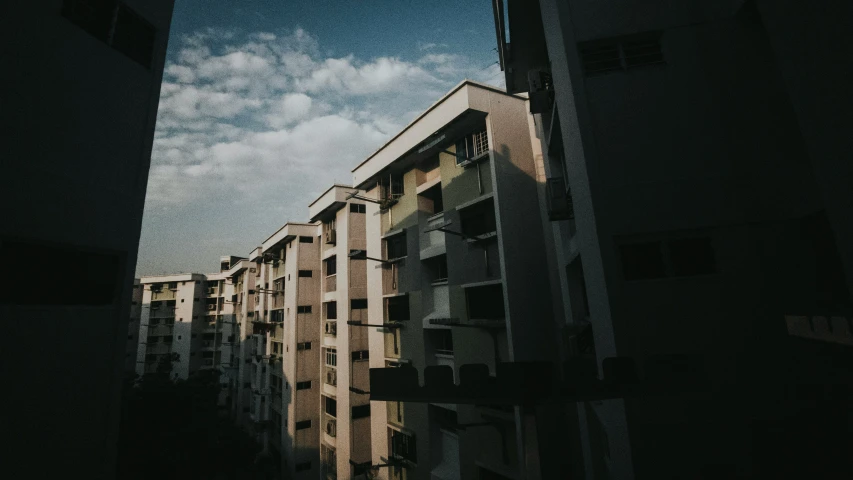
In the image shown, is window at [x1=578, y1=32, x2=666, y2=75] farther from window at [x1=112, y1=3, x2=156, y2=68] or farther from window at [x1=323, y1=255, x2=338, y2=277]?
window at [x1=323, y1=255, x2=338, y2=277]

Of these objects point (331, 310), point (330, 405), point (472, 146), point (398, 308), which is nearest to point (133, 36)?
point (472, 146)

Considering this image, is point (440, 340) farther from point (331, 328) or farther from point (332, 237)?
point (332, 237)

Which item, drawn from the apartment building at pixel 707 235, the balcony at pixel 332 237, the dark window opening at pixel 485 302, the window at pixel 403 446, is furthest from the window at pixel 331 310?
the apartment building at pixel 707 235

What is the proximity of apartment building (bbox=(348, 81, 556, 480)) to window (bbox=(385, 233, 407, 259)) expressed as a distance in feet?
0.22

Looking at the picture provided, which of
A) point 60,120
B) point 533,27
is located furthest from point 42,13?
point 533,27

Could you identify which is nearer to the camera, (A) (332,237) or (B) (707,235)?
(B) (707,235)

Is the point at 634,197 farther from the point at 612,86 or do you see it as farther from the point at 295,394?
the point at 295,394

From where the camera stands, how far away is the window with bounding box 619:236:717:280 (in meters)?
7.03

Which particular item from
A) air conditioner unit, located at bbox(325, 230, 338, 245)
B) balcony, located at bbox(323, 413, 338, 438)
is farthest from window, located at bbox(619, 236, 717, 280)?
balcony, located at bbox(323, 413, 338, 438)

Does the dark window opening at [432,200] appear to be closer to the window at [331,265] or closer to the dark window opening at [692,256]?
the dark window opening at [692,256]

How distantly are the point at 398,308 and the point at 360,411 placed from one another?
9875 millimetres

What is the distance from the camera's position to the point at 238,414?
46.5 m

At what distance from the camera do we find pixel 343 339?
24828 millimetres

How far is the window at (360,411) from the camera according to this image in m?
23.7
